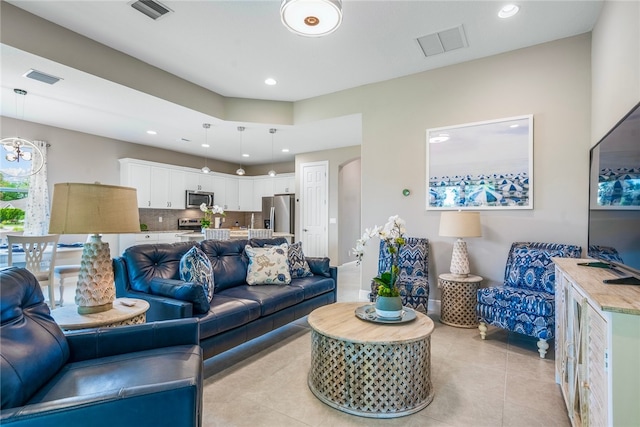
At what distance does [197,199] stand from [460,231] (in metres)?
6.04

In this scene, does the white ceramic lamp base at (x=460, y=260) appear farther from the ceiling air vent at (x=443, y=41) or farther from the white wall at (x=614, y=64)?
the ceiling air vent at (x=443, y=41)

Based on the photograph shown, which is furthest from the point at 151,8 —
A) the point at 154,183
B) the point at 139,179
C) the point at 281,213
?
the point at 281,213

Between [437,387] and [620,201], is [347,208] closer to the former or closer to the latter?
[437,387]

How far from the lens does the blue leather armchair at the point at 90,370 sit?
1078 millimetres

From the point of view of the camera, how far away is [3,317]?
1.28 meters

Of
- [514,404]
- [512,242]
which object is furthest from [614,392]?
[512,242]

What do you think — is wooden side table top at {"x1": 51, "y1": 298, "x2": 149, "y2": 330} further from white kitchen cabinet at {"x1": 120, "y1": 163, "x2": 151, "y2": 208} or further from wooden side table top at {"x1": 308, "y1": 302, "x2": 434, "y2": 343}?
white kitchen cabinet at {"x1": 120, "y1": 163, "x2": 151, "y2": 208}

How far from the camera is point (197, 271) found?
2678 millimetres

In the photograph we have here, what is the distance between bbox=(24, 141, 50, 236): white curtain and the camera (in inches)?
206

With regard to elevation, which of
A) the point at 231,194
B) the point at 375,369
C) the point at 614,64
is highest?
the point at 614,64

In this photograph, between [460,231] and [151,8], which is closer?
[151,8]

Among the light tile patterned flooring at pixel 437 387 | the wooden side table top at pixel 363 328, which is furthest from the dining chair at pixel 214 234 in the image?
the wooden side table top at pixel 363 328

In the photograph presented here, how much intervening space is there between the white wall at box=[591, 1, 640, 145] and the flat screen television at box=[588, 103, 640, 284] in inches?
12.0

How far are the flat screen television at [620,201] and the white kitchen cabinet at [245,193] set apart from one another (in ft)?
24.6
